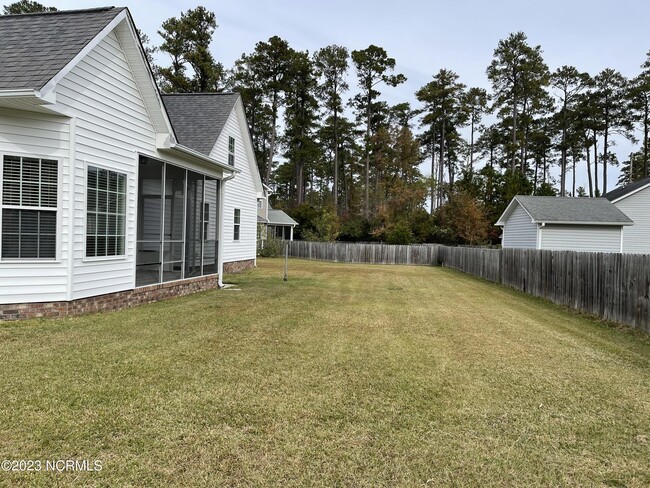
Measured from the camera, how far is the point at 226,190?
15.2 m

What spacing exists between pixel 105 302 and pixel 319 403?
5.29 meters

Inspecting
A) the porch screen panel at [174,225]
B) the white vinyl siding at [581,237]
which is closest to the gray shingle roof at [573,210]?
the white vinyl siding at [581,237]

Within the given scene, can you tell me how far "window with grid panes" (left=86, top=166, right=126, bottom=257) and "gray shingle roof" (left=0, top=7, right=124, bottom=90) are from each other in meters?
1.52

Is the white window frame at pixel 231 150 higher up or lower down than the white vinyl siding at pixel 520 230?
higher up

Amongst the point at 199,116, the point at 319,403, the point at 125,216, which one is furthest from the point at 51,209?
the point at 199,116

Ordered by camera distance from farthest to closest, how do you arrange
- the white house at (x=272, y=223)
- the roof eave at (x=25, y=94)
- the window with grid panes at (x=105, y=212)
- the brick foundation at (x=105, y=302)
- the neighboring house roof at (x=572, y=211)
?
the white house at (x=272, y=223) → the neighboring house roof at (x=572, y=211) → the window with grid panes at (x=105, y=212) → the brick foundation at (x=105, y=302) → the roof eave at (x=25, y=94)

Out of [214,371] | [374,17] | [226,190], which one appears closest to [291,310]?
[214,371]

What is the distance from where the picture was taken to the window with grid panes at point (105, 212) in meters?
6.71

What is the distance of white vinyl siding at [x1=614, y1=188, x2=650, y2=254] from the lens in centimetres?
2080

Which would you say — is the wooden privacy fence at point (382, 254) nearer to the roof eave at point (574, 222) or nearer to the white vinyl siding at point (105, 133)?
the roof eave at point (574, 222)

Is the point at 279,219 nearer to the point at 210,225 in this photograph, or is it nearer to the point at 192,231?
the point at 210,225

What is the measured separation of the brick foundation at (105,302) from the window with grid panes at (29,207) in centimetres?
77

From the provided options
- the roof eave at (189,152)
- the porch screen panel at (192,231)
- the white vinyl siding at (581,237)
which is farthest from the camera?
the white vinyl siding at (581,237)

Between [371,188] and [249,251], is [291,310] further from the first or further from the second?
[371,188]
